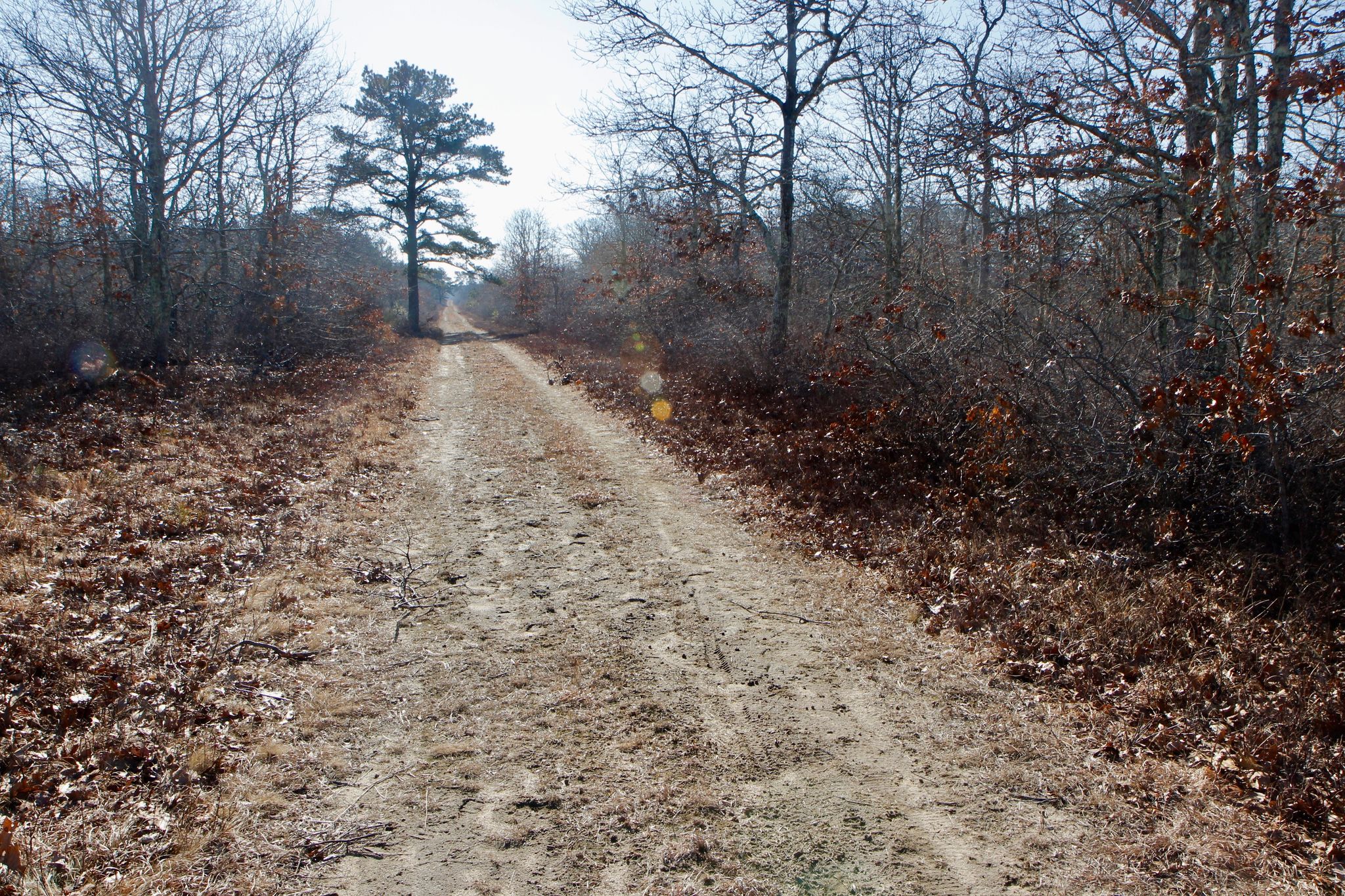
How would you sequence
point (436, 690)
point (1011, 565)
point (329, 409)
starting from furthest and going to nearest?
point (329, 409)
point (1011, 565)
point (436, 690)

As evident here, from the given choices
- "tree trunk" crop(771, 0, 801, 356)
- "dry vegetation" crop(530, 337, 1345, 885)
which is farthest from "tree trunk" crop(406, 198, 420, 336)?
"dry vegetation" crop(530, 337, 1345, 885)

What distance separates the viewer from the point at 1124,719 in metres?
4.55

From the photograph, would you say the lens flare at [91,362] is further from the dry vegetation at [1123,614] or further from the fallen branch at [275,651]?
the dry vegetation at [1123,614]

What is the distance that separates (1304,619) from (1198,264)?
5343mm

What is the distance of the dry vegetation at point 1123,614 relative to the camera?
12.6 feet

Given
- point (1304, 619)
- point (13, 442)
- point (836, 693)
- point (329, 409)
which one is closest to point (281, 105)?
point (329, 409)

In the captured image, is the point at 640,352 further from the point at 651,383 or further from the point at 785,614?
the point at 785,614

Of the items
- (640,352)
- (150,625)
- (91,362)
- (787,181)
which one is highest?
(787,181)

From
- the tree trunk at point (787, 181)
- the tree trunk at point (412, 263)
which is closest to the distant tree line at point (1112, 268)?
the tree trunk at point (787, 181)

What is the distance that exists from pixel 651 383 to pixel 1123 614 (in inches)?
538

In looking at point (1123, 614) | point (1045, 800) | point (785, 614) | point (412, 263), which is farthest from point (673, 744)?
point (412, 263)

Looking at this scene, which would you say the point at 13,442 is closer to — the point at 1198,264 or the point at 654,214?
the point at 654,214

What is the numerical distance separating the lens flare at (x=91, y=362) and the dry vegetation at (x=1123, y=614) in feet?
39.6

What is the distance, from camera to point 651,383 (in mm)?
18312
